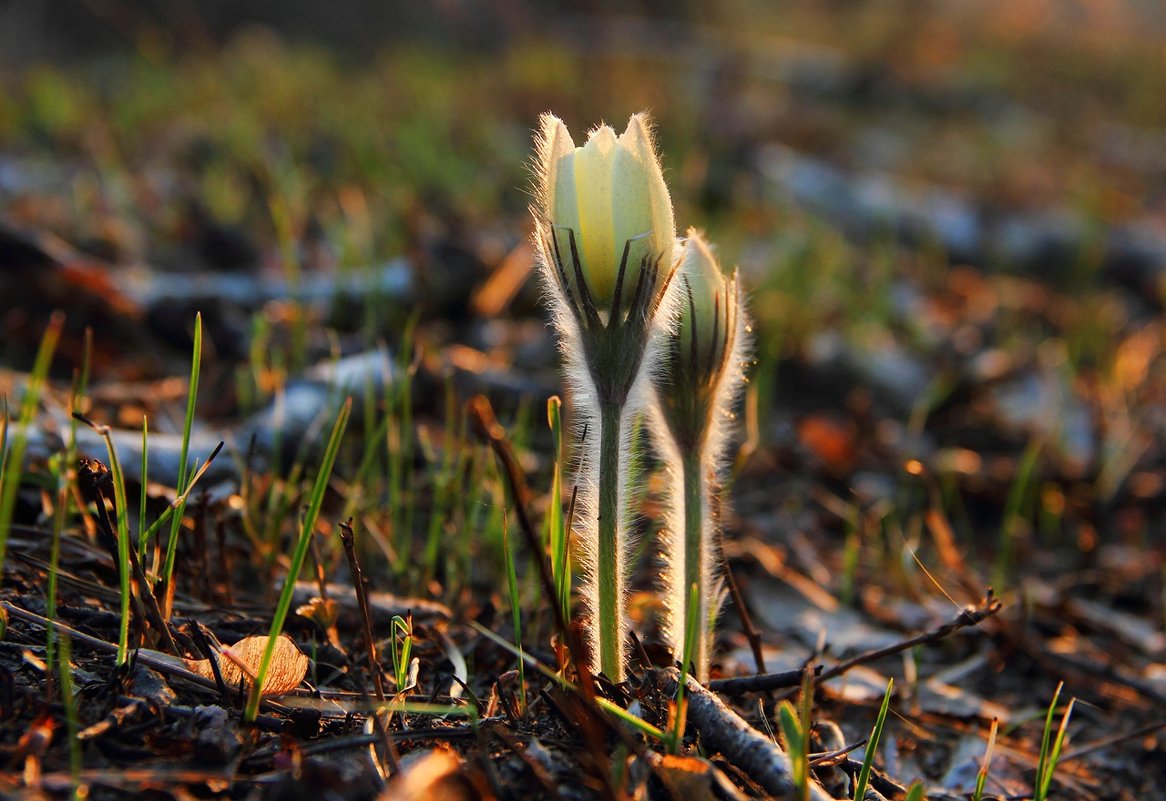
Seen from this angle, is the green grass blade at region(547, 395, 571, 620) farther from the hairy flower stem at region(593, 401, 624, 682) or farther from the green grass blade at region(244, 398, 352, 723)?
the green grass blade at region(244, 398, 352, 723)

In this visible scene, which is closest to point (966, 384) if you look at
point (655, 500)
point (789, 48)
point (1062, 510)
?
point (1062, 510)

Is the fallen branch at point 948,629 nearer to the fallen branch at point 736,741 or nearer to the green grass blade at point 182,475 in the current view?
the fallen branch at point 736,741

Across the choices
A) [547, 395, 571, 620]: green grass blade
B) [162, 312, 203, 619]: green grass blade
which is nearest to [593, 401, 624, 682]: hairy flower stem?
[547, 395, 571, 620]: green grass blade

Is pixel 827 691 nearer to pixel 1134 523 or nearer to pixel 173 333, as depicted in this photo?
pixel 1134 523

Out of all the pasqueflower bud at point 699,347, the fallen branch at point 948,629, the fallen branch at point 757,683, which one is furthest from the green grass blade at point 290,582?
the fallen branch at point 948,629

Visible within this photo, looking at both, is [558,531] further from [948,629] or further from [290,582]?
[948,629]

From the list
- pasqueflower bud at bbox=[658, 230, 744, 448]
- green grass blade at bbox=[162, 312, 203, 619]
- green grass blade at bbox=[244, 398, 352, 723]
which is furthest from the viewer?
pasqueflower bud at bbox=[658, 230, 744, 448]
